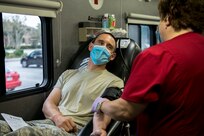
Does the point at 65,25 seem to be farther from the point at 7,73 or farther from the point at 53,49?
the point at 7,73

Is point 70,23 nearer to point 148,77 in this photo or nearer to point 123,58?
point 123,58

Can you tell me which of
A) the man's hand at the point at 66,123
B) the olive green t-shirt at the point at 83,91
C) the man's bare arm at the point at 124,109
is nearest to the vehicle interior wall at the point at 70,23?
the olive green t-shirt at the point at 83,91

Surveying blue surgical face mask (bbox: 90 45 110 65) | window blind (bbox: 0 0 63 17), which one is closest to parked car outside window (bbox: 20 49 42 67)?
window blind (bbox: 0 0 63 17)

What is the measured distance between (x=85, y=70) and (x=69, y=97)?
30 cm

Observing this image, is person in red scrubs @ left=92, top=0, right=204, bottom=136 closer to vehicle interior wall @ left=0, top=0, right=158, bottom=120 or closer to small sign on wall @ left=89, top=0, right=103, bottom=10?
vehicle interior wall @ left=0, top=0, right=158, bottom=120

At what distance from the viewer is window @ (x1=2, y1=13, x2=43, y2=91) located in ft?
7.96

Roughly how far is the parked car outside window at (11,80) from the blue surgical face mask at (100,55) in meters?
0.78

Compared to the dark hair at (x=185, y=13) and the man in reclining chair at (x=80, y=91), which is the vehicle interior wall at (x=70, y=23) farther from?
the dark hair at (x=185, y=13)

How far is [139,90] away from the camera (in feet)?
3.36

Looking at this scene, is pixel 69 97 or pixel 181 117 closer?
pixel 181 117

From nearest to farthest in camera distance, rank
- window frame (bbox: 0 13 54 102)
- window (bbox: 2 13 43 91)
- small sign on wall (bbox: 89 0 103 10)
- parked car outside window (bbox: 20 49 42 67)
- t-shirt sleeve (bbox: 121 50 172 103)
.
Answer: t-shirt sleeve (bbox: 121 50 172 103) → window (bbox: 2 13 43 91) → window frame (bbox: 0 13 54 102) → parked car outside window (bbox: 20 49 42 67) → small sign on wall (bbox: 89 0 103 10)

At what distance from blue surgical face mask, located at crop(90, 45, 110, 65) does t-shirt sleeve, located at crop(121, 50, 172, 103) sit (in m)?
1.28

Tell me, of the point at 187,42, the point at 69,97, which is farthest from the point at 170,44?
the point at 69,97

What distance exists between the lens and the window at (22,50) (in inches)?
95.5
